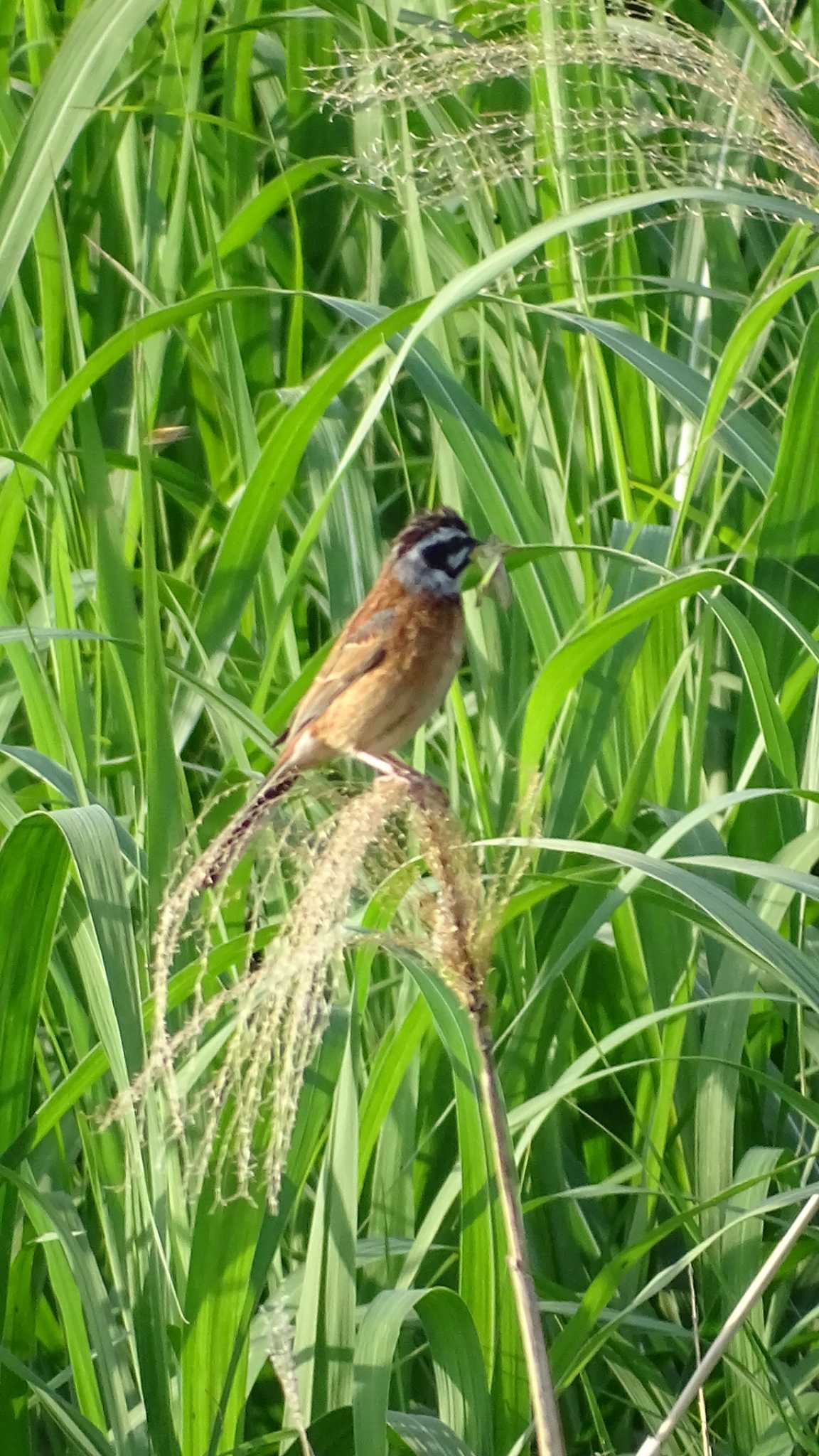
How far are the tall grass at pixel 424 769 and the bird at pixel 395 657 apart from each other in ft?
0.22

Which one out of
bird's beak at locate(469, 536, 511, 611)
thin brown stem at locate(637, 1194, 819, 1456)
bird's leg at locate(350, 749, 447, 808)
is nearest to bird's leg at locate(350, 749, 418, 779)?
bird's leg at locate(350, 749, 447, 808)

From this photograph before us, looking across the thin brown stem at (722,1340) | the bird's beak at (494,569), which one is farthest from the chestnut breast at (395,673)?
the thin brown stem at (722,1340)

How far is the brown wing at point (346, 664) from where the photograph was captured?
2.33 m

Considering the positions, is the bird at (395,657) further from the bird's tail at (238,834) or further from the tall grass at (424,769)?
the bird's tail at (238,834)

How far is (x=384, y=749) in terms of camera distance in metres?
2.56

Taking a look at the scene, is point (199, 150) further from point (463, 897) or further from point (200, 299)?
point (463, 897)

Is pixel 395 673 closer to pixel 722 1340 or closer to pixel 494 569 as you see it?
pixel 494 569

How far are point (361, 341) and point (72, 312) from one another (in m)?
0.52

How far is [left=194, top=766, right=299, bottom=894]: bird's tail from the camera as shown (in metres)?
1.39

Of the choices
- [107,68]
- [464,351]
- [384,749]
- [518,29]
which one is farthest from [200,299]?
[518,29]

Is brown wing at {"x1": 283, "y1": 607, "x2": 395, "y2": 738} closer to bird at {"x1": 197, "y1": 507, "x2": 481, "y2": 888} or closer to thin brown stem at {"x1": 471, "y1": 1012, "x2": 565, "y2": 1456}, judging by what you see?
bird at {"x1": 197, "y1": 507, "x2": 481, "y2": 888}

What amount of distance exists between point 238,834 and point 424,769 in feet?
2.88

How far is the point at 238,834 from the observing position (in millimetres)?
1775

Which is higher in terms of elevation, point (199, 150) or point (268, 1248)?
point (199, 150)
